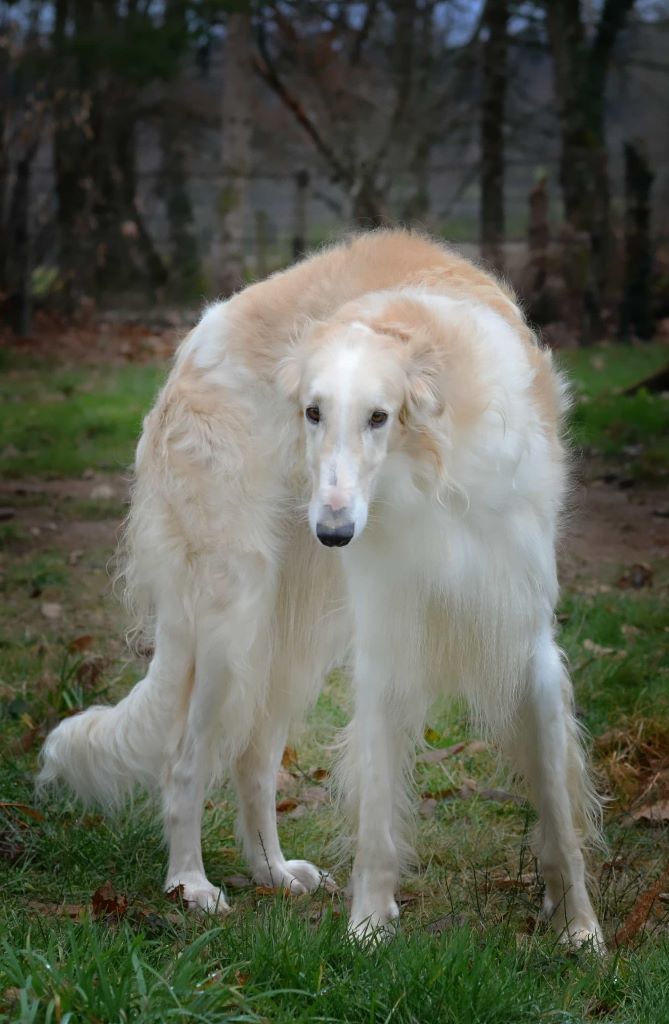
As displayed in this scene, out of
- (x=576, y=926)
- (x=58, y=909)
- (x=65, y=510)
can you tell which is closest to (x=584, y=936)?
(x=576, y=926)

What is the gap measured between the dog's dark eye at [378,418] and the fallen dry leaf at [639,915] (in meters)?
1.32

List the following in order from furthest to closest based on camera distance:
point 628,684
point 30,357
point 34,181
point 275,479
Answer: point 34,181
point 30,357
point 628,684
point 275,479

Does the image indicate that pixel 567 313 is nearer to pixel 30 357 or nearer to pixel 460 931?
pixel 30 357

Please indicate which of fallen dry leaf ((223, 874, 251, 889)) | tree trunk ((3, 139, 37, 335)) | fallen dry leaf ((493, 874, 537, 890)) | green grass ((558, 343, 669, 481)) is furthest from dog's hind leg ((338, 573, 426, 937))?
tree trunk ((3, 139, 37, 335))

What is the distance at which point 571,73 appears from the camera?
12.8 meters

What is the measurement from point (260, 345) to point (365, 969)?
1697 millimetres

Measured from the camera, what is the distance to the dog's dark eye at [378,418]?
111 inches

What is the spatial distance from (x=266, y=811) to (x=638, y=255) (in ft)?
31.8

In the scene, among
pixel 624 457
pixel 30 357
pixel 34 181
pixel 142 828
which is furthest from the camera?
pixel 34 181

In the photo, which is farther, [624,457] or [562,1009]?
[624,457]

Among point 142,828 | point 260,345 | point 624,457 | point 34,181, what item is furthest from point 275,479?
point 34,181

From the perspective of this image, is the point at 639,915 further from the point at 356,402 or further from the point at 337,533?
the point at 356,402

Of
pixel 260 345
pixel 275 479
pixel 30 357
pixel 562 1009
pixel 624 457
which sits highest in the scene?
pixel 260 345

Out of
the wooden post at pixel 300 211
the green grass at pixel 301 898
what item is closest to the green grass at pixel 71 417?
the green grass at pixel 301 898
